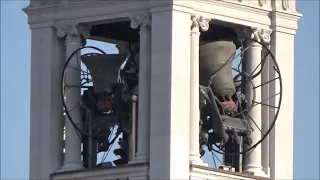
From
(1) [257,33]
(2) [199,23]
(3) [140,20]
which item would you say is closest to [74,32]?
(3) [140,20]

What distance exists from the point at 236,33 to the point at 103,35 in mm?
3372

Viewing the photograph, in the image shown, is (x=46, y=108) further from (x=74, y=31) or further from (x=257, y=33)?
(x=257, y=33)

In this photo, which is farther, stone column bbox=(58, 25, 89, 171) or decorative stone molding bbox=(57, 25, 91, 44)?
decorative stone molding bbox=(57, 25, 91, 44)

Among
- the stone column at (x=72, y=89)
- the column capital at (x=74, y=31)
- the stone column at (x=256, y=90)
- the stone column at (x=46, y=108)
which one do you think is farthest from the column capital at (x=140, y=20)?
the stone column at (x=256, y=90)

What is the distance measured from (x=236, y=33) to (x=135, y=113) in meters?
3.53

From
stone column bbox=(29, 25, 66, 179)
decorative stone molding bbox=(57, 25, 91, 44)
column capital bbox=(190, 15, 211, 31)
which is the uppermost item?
column capital bbox=(190, 15, 211, 31)

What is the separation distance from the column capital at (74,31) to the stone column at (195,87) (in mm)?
2916

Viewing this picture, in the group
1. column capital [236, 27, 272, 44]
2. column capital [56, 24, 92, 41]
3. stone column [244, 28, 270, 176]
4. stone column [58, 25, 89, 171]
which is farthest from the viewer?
column capital [236, 27, 272, 44]

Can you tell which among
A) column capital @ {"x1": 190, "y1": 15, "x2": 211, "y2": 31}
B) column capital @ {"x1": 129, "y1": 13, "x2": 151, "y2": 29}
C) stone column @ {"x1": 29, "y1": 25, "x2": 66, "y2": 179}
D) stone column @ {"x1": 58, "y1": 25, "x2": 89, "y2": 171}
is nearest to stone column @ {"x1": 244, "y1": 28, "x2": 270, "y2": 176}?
column capital @ {"x1": 190, "y1": 15, "x2": 211, "y2": 31}

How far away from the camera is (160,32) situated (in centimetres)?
14388

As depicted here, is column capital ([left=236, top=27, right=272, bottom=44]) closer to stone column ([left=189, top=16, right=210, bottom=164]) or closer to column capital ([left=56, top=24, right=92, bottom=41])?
stone column ([left=189, top=16, right=210, bottom=164])

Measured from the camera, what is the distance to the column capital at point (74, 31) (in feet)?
478

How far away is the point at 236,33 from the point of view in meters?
146

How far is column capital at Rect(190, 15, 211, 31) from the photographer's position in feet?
474
